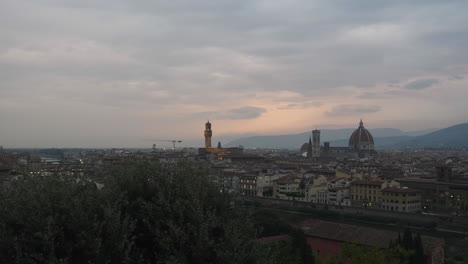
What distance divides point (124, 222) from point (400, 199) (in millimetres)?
37649

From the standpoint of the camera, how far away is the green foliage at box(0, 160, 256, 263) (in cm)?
596

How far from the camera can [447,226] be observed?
110 ft

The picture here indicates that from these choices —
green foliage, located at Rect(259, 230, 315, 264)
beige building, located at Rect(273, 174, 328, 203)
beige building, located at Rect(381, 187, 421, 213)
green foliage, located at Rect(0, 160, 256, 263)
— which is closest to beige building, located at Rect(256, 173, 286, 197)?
beige building, located at Rect(273, 174, 328, 203)

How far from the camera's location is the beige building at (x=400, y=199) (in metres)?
39.6

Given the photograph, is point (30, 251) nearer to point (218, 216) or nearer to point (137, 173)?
point (137, 173)

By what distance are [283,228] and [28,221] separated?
24.8 m

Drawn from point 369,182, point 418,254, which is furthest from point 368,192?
point 418,254

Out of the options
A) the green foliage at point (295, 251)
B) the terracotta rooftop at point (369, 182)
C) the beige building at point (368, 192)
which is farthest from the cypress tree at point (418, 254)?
the terracotta rooftop at point (369, 182)

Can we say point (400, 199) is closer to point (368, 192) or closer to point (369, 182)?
point (368, 192)

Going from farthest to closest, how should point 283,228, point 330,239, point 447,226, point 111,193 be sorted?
1. point 447,226
2. point 283,228
3. point 330,239
4. point 111,193

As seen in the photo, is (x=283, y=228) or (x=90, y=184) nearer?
(x=90, y=184)

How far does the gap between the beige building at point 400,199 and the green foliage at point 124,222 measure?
116 ft

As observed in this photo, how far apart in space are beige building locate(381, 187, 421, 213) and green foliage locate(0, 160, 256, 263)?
3537 centimetres

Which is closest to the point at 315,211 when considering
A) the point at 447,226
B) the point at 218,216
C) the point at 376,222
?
the point at 376,222
